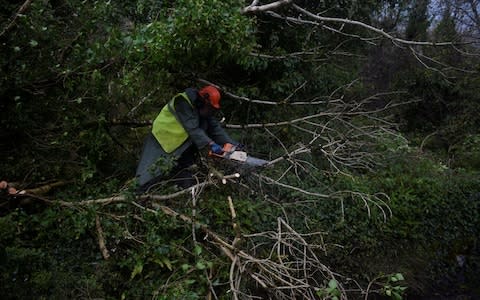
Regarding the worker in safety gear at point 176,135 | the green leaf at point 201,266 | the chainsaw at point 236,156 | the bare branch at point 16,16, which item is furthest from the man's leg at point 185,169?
the bare branch at point 16,16

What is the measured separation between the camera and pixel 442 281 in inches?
261

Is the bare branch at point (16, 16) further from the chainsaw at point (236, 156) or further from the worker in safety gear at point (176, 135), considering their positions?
the chainsaw at point (236, 156)

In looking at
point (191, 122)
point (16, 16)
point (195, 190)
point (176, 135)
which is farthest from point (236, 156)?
point (16, 16)

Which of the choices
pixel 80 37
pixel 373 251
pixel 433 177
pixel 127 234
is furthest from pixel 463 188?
pixel 80 37

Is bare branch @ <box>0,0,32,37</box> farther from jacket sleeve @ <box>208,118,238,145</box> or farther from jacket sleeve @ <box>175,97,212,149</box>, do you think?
jacket sleeve @ <box>208,118,238,145</box>

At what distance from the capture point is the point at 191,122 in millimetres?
4602

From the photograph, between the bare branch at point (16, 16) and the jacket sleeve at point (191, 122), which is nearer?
the bare branch at point (16, 16)

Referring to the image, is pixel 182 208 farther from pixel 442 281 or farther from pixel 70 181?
pixel 442 281

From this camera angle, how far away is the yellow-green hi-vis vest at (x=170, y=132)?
466 centimetres

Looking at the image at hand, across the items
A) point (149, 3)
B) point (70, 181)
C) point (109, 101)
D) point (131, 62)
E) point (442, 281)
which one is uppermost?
point (149, 3)

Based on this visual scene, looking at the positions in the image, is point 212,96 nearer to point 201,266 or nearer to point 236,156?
point 236,156

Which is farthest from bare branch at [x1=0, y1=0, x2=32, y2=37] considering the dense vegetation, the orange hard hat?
the orange hard hat

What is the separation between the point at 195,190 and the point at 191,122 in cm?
71

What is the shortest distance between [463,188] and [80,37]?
6095mm
